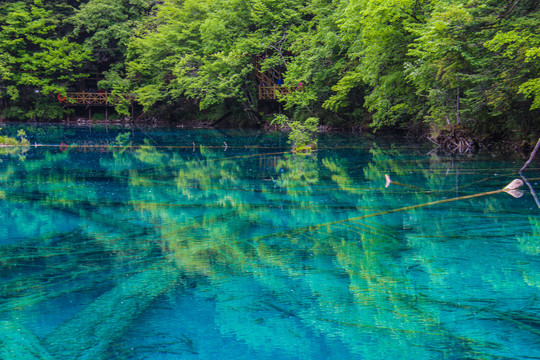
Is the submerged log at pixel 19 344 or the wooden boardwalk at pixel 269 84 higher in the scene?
the wooden boardwalk at pixel 269 84

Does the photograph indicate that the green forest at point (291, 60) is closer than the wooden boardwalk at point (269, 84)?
Yes

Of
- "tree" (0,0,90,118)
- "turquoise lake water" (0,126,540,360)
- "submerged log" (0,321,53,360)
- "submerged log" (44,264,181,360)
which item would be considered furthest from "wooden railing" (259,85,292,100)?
"submerged log" (0,321,53,360)

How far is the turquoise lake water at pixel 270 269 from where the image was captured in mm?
3840

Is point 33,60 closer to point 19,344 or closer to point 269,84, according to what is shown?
point 269,84

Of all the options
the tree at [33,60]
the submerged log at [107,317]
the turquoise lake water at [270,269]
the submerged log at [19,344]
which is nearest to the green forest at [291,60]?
the tree at [33,60]

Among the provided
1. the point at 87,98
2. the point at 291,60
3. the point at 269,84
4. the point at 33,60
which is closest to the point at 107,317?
the point at 291,60

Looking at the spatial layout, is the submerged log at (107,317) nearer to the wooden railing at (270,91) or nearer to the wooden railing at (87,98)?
the wooden railing at (270,91)

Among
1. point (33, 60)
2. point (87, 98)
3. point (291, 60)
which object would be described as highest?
point (33, 60)

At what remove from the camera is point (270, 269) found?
5.36m

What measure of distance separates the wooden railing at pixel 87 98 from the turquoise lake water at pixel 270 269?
2689 centimetres

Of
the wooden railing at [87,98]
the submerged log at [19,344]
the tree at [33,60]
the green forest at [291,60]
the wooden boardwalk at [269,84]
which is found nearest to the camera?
the submerged log at [19,344]

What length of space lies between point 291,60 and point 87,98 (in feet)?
52.8

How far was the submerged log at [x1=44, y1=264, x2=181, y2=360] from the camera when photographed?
146 inches

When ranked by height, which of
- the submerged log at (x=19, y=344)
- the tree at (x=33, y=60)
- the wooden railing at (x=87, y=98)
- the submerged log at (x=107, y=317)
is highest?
the tree at (x=33, y=60)
